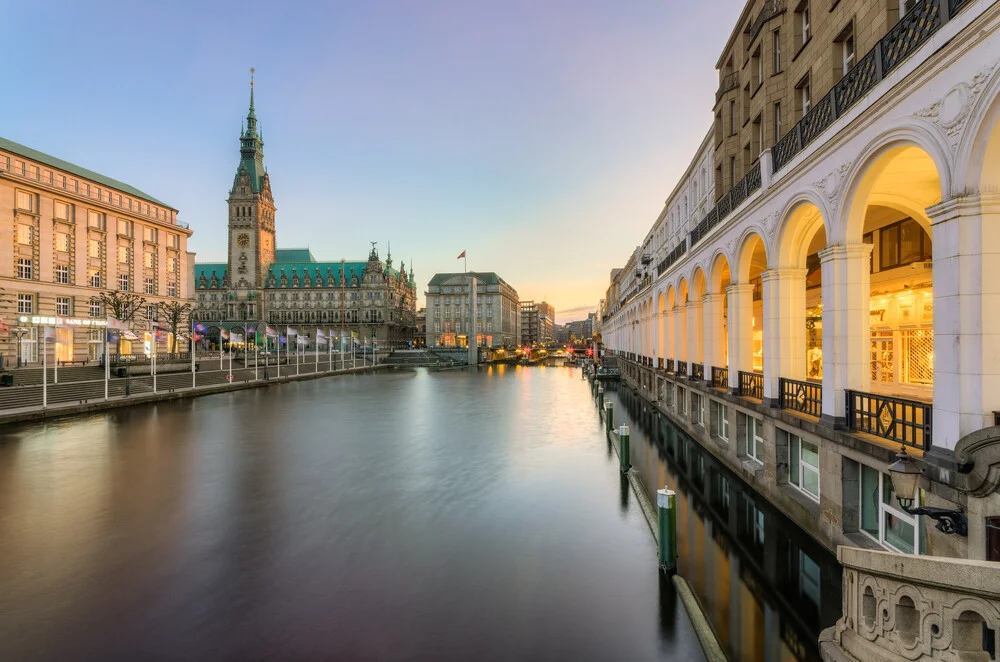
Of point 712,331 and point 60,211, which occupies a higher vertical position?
point 60,211

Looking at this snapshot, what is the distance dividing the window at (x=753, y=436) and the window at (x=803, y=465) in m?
2.62

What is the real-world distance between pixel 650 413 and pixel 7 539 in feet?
109

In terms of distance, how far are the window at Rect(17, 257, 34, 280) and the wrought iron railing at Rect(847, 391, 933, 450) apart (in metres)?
73.9

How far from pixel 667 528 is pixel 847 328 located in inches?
255

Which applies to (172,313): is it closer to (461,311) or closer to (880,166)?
(880,166)

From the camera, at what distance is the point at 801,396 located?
13820mm

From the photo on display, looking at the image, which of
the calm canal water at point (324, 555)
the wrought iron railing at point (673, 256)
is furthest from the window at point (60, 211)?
the wrought iron railing at point (673, 256)

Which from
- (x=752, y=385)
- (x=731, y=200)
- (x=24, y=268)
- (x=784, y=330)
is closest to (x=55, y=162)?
(x=24, y=268)

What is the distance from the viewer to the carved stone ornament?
745cm

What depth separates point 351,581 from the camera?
10125 millimetres

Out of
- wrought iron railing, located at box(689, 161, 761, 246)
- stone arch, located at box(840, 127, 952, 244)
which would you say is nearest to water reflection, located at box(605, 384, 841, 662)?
stone arch, located at box(840, 127, 952, 244)

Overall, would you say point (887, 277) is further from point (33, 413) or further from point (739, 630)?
point (33, 413)

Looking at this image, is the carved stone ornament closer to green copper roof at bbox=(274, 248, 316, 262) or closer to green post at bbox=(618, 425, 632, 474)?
green post at bbox=(618, 425, 632, 474)

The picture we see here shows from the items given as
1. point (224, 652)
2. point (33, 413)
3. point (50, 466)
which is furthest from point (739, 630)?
point (33, 413)
